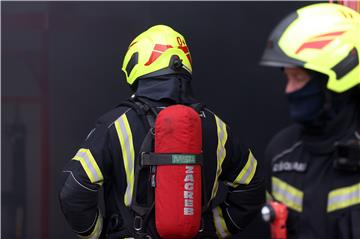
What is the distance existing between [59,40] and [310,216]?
2.27m

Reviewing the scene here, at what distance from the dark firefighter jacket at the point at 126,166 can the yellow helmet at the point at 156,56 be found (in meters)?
0.06

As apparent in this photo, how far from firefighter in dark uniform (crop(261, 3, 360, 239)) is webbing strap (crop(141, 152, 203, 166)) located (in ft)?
2.06

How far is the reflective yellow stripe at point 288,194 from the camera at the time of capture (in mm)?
2150

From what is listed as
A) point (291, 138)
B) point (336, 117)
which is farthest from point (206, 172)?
→ point (336, 117)

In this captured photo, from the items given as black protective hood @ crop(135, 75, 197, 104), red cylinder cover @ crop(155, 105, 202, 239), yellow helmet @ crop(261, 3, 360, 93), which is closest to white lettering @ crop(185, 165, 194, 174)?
red cylinder cover @ crop(155, 105, 202, 239)

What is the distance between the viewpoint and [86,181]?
295 cm

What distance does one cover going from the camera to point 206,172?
3.01 m

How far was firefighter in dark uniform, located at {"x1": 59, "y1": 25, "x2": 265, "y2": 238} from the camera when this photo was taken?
294 centimetres

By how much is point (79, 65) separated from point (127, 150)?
3.98ft

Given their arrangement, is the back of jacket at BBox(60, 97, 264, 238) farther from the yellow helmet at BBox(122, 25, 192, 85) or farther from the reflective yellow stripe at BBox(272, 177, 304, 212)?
the reflective yellow stripe at BBox(272, 177, 304, 212)

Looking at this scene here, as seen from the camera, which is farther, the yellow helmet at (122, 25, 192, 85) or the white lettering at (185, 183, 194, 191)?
the yellow helmet at (122, 25, 192, 85)

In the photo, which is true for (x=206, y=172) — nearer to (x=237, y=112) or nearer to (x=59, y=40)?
(x=237, y=112)

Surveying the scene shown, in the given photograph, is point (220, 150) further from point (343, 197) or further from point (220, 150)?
point (343, 197)

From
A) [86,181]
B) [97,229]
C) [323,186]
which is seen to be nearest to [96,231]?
[97,229]
